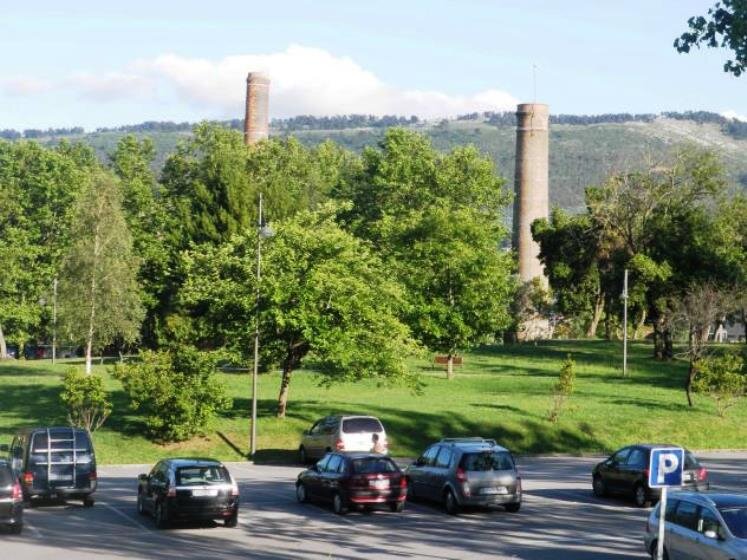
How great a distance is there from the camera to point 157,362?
137 ft

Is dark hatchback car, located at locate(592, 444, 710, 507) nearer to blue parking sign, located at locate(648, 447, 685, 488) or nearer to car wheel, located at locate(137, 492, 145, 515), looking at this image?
car wheel, located at locate(137, 492, 145, 515)

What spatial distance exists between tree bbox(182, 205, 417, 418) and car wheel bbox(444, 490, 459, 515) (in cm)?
1585

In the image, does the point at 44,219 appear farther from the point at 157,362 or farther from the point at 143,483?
the point at 143,483

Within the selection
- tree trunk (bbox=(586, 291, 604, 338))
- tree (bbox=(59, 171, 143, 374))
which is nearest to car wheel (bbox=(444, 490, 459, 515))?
tree (bbox=(59, 171, 143, 374))

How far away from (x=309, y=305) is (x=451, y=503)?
57.8 ft

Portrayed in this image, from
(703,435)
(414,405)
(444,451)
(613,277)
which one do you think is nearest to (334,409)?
(414,405)

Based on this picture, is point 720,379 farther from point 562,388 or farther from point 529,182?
point 529,182

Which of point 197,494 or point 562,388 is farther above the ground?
point 562,388

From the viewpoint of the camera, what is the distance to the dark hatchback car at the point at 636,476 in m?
29.2

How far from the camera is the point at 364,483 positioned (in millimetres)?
27422

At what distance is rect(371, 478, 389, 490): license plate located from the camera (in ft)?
90.0

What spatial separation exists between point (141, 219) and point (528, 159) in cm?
4465

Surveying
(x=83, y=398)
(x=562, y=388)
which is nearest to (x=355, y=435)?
(x=83, y=398)

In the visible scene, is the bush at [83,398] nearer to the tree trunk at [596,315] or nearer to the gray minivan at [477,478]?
the gray minivan at [477,478]
